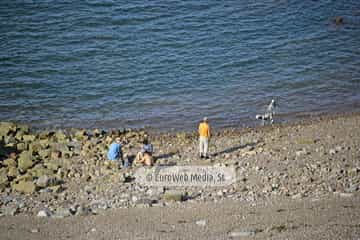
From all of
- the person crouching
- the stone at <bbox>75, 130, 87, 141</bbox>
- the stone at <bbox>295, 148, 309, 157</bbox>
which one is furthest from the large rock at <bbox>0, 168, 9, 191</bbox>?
the stone at <bbox>295, 148, 309, 157</bbox>

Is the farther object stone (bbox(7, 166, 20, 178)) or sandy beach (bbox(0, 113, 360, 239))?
stone (bbox(7, 166, 20, 178))

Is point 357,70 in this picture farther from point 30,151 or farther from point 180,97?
point 30,151

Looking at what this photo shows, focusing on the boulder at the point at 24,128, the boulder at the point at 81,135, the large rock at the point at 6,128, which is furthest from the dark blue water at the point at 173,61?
the boulder at the point at 81,135

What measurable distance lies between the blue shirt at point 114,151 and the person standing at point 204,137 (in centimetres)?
326

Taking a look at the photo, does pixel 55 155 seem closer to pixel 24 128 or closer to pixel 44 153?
pixel 44 153

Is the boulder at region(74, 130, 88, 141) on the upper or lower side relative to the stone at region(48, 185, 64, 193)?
upper

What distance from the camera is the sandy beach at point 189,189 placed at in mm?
15727

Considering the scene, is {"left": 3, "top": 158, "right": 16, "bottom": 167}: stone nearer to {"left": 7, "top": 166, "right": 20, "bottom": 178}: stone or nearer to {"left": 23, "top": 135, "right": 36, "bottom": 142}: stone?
{"left": 7, "top": 166, "right": 20, "bottom": 178}: stone

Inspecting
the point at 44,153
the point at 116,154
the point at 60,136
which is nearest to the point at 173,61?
the point at 60,136

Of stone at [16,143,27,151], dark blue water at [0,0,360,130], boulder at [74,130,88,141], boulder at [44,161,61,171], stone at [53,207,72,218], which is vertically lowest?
stone at [53,207,72,218]

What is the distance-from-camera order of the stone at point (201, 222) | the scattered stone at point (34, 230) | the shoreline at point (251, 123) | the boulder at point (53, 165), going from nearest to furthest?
the stone at point (201, 222) → the scattered stone at point (34, 230) → the boulder at point (53, 165) → the shoreline at point (251, 123)

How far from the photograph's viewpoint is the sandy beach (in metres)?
15.7

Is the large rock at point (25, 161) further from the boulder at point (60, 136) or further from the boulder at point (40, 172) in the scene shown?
the boulder at point (60, 136)

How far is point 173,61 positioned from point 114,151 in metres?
14.4
